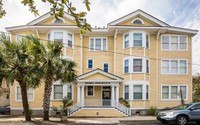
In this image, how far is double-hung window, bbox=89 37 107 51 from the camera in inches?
1294

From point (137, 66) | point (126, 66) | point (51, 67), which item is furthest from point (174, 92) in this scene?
point (51, 67)

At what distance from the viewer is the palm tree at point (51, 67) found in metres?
21.7

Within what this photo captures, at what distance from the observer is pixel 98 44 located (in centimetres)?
3300

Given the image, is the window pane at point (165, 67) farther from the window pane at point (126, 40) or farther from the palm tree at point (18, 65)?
the palm tree at point (18, 65)

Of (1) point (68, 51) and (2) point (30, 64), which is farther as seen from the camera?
(1) point (68, 51)

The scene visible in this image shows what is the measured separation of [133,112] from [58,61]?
11594 millimetres

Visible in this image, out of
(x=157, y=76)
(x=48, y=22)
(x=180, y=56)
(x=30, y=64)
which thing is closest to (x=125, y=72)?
(x=157, y=76)

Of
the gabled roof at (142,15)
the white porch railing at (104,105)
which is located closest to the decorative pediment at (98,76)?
the white porch railing at (104,105)

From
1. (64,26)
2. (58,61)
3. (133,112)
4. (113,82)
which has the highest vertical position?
(64,26)

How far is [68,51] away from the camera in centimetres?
3147

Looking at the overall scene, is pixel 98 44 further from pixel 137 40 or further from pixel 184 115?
pixel 184 115

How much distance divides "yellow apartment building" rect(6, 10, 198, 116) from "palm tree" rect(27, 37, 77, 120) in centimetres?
706

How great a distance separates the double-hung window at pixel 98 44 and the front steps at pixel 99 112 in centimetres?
772

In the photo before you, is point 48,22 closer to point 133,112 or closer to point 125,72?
point 125,72
